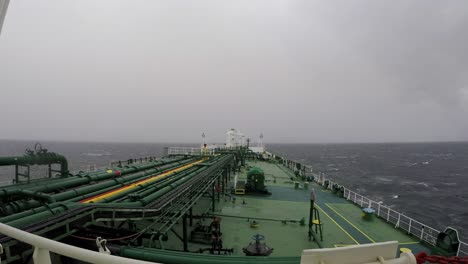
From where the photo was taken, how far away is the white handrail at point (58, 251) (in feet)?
6.82

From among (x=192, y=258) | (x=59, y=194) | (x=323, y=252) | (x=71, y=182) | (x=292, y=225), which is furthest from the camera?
(x=292, y=225)

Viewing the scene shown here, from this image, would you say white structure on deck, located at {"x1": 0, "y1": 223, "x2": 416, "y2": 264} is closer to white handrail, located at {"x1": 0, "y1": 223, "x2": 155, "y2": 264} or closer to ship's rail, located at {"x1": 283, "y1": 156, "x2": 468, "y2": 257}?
white handrail, located at {"x1": 0, "y1": 223, "x2": 155, "y2": 264}

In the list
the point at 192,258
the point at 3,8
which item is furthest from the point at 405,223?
the point at 3,8

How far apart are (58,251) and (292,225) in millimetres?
12908

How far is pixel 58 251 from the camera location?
222 cm

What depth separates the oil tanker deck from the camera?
2762 mm

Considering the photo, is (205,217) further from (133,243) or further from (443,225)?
(443,225)

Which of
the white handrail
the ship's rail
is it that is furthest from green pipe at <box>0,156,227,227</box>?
the ship's rail

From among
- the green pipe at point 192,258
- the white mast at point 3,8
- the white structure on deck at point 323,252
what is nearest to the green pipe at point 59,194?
the green pipe at point 192,258

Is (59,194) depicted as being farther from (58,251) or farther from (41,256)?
(58,251)

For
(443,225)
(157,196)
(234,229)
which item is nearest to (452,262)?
(157,196)

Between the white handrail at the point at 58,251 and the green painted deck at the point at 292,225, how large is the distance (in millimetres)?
8752

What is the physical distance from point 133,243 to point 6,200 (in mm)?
5015

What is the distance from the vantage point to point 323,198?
65.4ft
